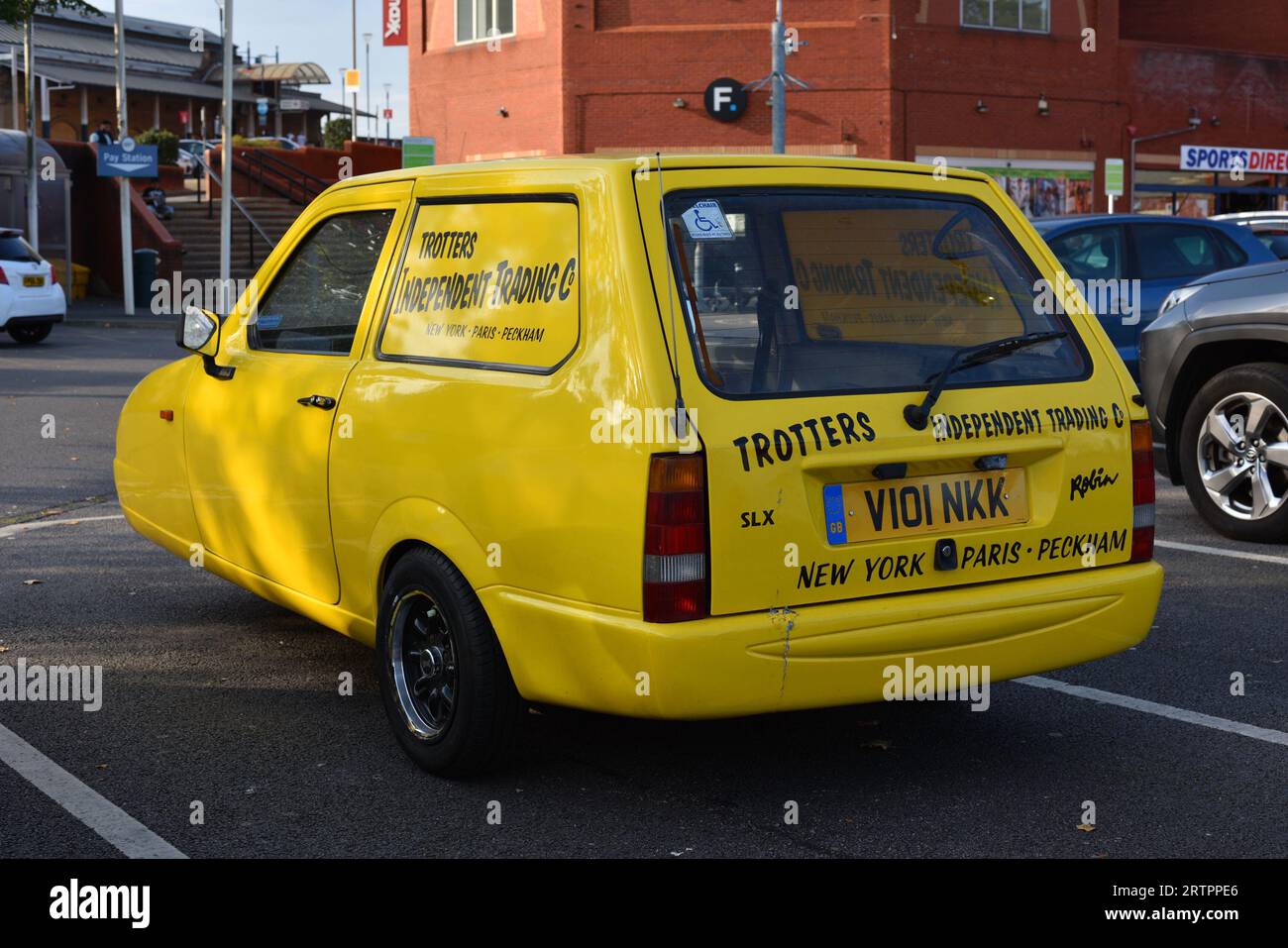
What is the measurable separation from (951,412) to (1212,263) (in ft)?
29.6

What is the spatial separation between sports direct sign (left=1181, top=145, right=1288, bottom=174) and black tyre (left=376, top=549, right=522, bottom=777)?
4006 cm

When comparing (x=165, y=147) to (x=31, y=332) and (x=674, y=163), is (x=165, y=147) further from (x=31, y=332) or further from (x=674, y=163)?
(x=674, y=163)

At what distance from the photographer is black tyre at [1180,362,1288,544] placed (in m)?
7.96

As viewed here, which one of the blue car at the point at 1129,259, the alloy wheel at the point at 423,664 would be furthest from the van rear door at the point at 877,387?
the blue car at the point at 1129,259

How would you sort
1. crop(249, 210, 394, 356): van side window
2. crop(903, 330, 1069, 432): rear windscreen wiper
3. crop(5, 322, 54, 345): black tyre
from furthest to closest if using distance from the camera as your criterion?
1. crop(5, 322, 54, 345): black tyre
2. crop(249, 210, 394, 356): van side window
3. crop(903, 330, 1069, 432): rear windscreen wiper

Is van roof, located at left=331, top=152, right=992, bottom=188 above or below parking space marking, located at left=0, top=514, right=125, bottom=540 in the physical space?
above

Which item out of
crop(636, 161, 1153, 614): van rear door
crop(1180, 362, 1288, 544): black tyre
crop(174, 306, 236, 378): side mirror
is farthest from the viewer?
crop(1180, 362, 1288, 544): black tyre

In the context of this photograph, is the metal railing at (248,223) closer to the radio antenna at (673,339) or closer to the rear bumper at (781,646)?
the radio antenna at (673,339)

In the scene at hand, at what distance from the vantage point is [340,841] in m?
4.15

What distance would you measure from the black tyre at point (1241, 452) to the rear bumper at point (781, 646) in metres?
3.80

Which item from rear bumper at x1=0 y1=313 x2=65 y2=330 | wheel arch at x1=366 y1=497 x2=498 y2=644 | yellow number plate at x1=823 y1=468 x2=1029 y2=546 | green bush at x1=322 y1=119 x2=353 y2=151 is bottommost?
wheel arch at x1=366 y1=497 x2=498 y2=644

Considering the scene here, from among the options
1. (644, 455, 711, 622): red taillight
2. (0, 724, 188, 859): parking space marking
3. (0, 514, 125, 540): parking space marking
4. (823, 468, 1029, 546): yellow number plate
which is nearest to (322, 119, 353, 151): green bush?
(0, 514, 125, 540): parking space marking

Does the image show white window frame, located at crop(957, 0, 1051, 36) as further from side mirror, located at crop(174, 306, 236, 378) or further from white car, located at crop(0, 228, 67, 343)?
side mirror, located at crop(174, 306, 236, 378)
